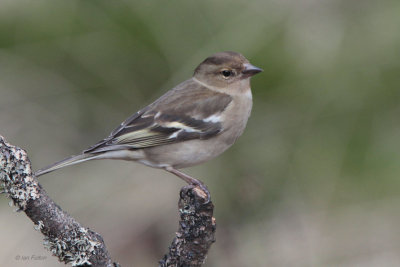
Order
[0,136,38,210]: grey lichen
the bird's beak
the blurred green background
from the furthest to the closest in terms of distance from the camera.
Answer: the blurred green background < the bird's beak < [0,136,38,210]: grey lichen

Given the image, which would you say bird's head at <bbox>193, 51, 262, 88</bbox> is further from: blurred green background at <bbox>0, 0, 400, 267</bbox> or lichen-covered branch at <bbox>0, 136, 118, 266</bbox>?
lichen-covered branch at <bbox>0, 136, 118, 266</bbox>

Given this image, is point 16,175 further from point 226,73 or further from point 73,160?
point 226,73

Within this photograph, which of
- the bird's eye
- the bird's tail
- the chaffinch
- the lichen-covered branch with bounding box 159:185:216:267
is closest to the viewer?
the lichen-covered branch with bounding box 159:185:216:267

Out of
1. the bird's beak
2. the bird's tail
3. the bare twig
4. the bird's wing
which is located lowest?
the bare twig

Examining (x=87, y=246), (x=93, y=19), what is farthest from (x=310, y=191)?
(x=87, y=246)

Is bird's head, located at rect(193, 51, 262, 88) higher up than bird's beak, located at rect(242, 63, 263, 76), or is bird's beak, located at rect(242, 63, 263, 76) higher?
bird's head, located at rect(193, 51, 262, 88)

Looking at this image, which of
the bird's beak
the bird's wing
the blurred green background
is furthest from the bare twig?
the blurred green background

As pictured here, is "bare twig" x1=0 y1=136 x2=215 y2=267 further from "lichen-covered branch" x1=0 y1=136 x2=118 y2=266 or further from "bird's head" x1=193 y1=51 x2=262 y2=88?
"bird's head" x1=193 y1=51 x2=262 y2=88

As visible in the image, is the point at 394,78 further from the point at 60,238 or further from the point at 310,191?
the point at 60,238

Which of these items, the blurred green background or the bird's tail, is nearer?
the bird's tail
